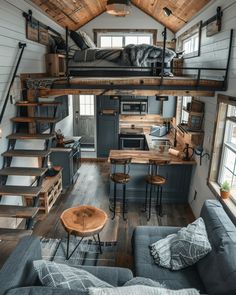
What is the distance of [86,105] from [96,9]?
2.73 metres

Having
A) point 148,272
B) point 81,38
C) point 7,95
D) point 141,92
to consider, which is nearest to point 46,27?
point 81,38

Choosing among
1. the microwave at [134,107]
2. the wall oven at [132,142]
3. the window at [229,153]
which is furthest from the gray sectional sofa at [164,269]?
the microwave at [134,107]

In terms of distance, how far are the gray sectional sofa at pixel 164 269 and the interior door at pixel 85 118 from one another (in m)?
5.54

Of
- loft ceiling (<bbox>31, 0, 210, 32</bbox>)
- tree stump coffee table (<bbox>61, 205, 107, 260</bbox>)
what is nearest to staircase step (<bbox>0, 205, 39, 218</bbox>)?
tree stump coffee table (<bbox>61, 205, 107, 260</bbox>)

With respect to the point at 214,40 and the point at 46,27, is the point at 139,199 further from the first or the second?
the point at 46,27

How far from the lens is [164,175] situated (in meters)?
4.91

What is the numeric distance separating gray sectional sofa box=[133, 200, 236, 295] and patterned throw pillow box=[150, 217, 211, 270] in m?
0.06

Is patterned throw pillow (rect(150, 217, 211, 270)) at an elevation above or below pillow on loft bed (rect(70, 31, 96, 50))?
below

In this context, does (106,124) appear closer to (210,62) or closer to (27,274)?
(210,62)

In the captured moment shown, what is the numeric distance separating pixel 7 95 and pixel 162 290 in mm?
3105

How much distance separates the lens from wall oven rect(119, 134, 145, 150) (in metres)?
7.09

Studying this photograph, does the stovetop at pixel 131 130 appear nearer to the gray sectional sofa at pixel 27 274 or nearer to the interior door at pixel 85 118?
the interior door at pixel 85 118

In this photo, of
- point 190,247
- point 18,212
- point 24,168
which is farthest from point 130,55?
point 190,247

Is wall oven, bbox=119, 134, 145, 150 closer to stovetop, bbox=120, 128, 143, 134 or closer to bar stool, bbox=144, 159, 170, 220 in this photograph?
stovetop, bbox=120, 128, 143, 134
